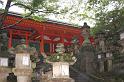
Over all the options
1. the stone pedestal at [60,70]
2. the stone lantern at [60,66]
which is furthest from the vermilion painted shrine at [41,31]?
the stone pedestal at [60,70]

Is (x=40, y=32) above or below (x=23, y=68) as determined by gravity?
above

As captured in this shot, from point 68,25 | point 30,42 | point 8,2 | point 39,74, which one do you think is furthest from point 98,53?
point 30,42

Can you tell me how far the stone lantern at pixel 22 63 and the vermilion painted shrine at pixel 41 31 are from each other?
9162 millimetres

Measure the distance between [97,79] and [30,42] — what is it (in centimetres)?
1144

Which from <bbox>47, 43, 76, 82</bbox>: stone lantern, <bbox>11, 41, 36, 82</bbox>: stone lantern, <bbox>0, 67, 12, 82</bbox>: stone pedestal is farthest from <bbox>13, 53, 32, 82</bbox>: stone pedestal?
<bbox>47, 43, 76, 82</bbox>: stone lantern

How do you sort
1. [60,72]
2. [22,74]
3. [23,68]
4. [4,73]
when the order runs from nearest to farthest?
1. [60,72]
2. [22,74]
3. [23,68]
4. [4,73]

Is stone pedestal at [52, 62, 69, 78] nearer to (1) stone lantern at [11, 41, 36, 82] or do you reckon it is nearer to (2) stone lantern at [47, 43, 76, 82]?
(2) stone lantern at [47, 43, 76, 82]

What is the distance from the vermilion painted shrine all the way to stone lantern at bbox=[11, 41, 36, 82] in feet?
30.1

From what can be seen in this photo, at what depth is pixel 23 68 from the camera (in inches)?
434

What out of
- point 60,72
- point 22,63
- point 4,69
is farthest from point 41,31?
point 60,72

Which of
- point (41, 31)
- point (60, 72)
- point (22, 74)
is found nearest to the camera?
point (60, 72)

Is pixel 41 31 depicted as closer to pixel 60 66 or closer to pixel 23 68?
pixel 23 68

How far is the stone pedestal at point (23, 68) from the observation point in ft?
35.7

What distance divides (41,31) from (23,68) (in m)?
11.7
